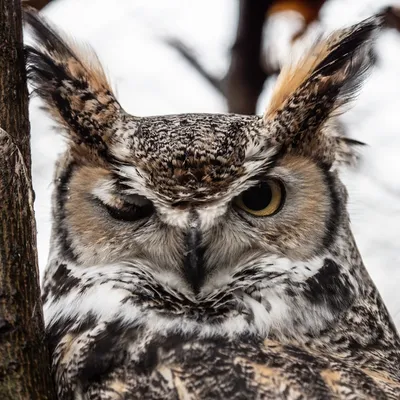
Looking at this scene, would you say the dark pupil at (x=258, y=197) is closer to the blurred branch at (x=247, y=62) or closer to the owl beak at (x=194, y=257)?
the owl beak at (x=194, y=257)

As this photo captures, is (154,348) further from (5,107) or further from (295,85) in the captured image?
(295,85)

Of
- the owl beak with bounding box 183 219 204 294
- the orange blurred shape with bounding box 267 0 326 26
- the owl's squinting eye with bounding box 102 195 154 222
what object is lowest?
the owl beak with bounding box 183 219 204 294

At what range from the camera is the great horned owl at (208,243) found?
6.47 feet

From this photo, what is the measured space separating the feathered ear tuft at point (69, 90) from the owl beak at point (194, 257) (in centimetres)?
38

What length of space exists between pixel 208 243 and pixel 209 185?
0.61ft

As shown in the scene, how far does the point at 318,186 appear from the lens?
7.43 feet

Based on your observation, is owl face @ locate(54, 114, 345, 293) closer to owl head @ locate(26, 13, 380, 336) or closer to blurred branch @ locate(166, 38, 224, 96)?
owl head @ locate(26, 13, 380, 336)

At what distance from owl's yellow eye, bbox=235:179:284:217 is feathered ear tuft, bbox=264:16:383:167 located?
14 centimetres

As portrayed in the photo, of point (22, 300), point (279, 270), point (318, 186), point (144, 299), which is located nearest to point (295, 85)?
point (318, 186)

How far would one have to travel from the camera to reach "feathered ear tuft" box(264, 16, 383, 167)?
2195 millimetres

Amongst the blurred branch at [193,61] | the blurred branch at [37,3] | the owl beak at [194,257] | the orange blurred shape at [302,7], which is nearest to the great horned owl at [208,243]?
the owl beak at [194,257]

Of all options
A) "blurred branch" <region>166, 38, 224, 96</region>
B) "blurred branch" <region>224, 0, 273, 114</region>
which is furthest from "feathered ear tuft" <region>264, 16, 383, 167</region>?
"blurred branch" <region>166, 38, 224, 96</region>

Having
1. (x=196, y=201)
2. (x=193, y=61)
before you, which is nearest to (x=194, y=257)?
(x=196, y=201)

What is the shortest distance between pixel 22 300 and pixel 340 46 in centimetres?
134
